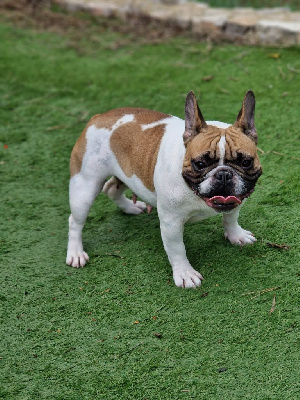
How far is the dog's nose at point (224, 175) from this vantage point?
11.2 ft

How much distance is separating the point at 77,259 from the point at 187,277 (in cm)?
90

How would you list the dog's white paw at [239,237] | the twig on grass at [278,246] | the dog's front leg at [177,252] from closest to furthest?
1. the dog's front leg at [177,252]
2. the twig on grass at [278,246]
3. the dog's white paw at [239,237]

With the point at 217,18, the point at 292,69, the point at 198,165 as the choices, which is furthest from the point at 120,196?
the point at 217,18

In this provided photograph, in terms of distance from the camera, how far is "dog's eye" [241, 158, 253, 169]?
3.48 metres

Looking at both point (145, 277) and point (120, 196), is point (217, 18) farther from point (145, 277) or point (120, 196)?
point (145, 277)

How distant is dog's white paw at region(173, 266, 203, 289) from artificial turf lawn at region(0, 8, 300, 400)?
52mm

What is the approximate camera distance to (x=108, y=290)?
4129mm

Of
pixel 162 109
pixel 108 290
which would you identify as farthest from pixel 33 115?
pixel 108 290

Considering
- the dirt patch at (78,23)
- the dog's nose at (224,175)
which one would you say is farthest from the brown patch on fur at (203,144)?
the dirt patch at (78,23)

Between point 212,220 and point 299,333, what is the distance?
1.43m

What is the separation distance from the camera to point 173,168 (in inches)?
147

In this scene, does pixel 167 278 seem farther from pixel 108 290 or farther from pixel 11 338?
pixel 11 338

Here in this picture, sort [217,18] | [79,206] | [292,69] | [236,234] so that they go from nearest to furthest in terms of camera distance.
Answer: [236,234]
[79,206]
[292,69]
[217,18]

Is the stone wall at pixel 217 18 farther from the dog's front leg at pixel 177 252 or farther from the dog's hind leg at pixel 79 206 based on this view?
the dog's front leg at pixel 177 252
